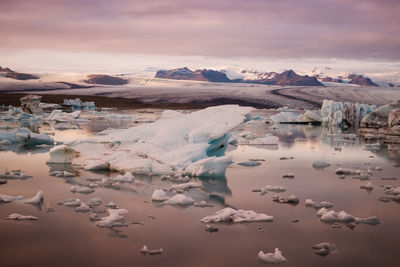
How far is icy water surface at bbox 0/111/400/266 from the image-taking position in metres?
3.76

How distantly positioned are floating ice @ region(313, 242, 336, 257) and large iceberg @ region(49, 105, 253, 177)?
3.04 metres

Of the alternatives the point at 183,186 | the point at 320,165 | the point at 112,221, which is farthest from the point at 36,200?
the point at 320,165

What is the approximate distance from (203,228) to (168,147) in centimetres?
375

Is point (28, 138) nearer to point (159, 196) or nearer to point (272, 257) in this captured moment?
point (159, 196)

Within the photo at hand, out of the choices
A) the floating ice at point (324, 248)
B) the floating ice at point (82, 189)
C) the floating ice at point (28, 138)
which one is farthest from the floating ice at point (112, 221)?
the floating ice at point (28, 138)

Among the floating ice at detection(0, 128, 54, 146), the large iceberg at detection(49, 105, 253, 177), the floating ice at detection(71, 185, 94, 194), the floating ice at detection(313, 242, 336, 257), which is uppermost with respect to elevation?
the large iceberg at detection(49, 105, 253, 177)

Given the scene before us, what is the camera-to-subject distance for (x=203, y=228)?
454 centimetres

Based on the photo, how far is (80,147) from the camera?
8.45 m

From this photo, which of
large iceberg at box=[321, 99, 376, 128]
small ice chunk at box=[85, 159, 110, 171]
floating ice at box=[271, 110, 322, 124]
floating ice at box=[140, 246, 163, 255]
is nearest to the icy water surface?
floating ice at box=[140, 246, 163, 255]

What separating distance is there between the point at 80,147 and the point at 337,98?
2024 inches

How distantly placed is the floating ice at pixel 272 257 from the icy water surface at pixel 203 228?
63 mm

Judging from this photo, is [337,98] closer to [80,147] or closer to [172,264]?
[80,147]

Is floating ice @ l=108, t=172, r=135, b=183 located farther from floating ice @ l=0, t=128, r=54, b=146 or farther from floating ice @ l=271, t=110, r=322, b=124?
floating ice @ l=271, t=110, r=322, b=124

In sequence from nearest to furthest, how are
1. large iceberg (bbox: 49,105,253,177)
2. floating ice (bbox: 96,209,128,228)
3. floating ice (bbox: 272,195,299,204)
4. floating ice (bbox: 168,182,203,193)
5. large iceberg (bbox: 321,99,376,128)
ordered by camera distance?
floating ice (bbox: 96,209,128,228)
floating ice (bbox: 272,195,299,204)
floating ice (bbox: 168,182,203,193)
large iceberg (bbox: 49,105,253,177)
large iceberg (bbox: 321,99,376,128)
